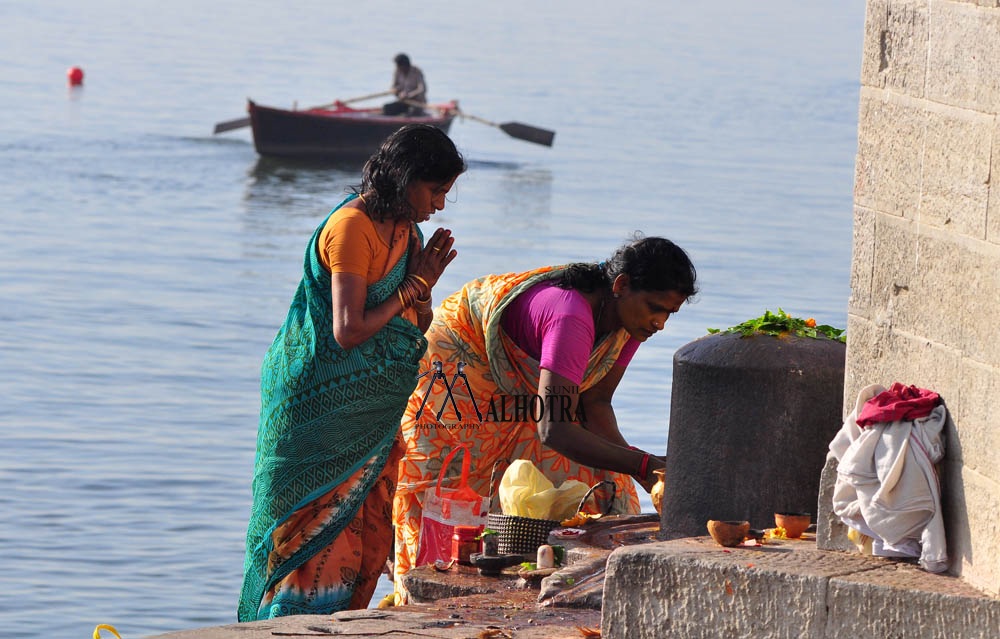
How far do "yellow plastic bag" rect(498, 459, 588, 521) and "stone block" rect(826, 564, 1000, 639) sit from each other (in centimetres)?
170

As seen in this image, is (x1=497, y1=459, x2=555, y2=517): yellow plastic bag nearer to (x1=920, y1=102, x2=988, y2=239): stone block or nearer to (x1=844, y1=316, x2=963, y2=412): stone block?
(x1=844, y1=316, x2=963, y2=412): stone block

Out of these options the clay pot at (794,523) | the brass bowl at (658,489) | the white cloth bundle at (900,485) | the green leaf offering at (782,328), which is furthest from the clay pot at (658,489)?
the white cloth bundle at (900,485)

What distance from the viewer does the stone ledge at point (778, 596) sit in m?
3.80

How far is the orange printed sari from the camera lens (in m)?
Answer: 5.56

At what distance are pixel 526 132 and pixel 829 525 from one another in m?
22.2

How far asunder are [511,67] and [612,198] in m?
22.6

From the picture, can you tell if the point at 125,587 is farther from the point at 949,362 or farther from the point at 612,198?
the point at 612,198

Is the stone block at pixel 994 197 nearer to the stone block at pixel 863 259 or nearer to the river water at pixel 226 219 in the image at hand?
the stone block at pixel 863 259

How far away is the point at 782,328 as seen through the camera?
5.01m

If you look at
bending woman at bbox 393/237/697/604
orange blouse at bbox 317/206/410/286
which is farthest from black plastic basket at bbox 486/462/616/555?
orange blouse at bbox 317/206/410/286

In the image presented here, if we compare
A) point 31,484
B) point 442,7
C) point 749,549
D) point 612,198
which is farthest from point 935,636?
point 442,7

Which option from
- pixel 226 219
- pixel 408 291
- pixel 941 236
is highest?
pixel 941 236

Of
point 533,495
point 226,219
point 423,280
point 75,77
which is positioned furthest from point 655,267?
point 75,77

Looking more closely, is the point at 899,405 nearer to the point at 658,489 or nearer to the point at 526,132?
the point at 658,489
